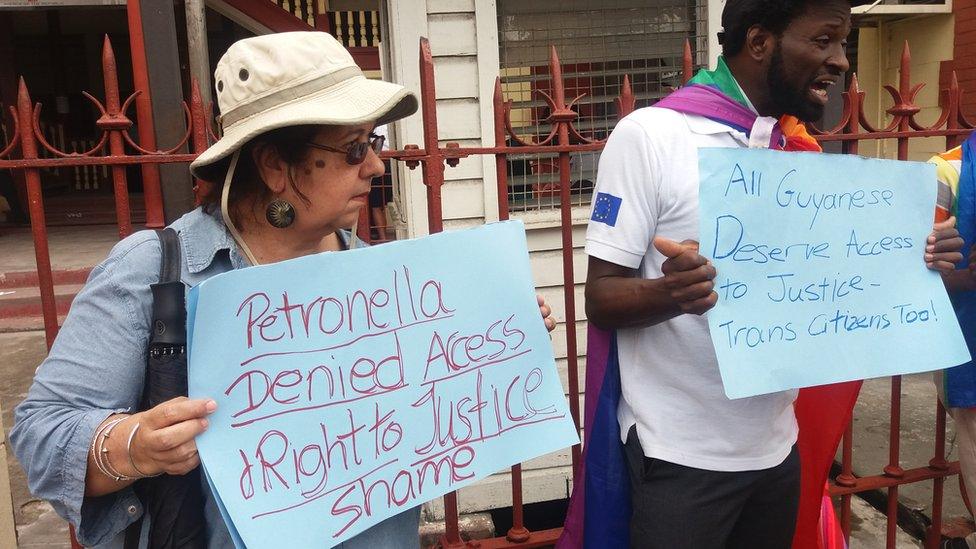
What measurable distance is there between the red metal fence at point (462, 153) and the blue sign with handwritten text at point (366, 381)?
2.42ft

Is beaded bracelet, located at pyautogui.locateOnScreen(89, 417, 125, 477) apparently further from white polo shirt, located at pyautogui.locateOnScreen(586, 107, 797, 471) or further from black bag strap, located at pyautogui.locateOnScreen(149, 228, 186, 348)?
white polo shirt, located at pyautogui.locateOnScreen(586, 107, 797, 471)

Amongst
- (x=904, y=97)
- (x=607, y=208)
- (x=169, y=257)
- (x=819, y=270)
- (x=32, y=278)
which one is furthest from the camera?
(x=32, y=278)

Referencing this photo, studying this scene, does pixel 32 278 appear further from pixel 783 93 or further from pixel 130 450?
pixel 783 93

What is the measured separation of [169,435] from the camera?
1.09 metres

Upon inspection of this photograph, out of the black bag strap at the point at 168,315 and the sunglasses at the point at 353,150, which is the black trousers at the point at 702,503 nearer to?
the sunglasses at the point at 353,150

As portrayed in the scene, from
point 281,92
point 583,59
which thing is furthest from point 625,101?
point 583,59

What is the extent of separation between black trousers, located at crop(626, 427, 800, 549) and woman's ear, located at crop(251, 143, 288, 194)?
0.93m

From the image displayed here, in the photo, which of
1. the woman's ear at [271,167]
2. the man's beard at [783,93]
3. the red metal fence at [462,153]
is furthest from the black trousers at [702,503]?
the woman's ear at [271,167]

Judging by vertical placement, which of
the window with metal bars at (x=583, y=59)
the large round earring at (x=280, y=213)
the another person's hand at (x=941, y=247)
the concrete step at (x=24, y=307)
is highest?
the window with metal bars at (x=583, y=59)

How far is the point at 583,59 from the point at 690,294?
3137mm

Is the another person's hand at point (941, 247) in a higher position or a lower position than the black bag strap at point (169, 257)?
lower

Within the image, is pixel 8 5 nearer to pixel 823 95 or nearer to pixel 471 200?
pixel 471 200

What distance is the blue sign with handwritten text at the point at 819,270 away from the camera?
4.96 feet

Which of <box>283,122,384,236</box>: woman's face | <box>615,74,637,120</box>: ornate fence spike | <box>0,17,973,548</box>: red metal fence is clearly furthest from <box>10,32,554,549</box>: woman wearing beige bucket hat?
<box>615,74,637,120</box>: ornate fence spike
